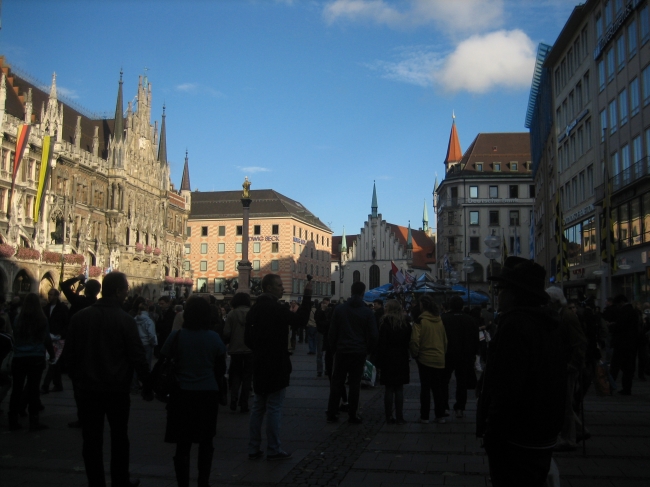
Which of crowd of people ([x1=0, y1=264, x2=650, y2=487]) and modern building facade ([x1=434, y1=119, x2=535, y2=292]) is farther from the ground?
modern building facade ([x1=434, y1=119, x2=535, y2=292])

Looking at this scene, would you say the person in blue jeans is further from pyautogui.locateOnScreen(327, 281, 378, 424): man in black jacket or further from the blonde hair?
the blonde hair

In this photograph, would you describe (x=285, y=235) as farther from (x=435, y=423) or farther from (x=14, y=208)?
(x=435, y=423)

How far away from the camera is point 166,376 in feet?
20.3

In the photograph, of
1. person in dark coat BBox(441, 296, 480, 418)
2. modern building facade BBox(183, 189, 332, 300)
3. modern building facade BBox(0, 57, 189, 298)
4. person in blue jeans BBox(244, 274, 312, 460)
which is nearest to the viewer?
person in blue jeans BBox(244, 274, 312, 460)

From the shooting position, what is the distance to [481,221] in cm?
7856

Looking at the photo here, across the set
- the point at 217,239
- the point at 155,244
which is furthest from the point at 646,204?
the point at 217,239

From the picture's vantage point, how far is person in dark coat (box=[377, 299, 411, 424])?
9.97m

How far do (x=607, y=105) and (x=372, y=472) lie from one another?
32.4 m

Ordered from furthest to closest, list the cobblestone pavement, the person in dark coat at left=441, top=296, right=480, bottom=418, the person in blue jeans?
the person in dark coat at left=441, top=296, right=480, bottom=418 < the person in blue jeans < the cobblestone pavement

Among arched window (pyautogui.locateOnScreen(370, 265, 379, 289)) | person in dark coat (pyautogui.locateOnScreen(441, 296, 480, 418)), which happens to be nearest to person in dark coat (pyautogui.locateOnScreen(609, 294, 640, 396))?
person in dark coat (pyautogui.locateOnScreen(441, 296, 480, 418))

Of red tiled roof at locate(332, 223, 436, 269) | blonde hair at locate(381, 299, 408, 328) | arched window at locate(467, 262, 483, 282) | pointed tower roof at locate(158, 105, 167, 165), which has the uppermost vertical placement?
pointed tower roof at locate(158, 105, 167, 165)

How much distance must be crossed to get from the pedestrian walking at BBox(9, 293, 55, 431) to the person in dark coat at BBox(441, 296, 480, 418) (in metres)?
6.03

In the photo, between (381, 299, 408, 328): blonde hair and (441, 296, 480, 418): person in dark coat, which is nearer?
(381, 299, 408, 328): blonde hair

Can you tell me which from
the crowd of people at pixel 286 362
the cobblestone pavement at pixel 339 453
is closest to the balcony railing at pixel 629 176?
the crowd of people at pixel 286 362
